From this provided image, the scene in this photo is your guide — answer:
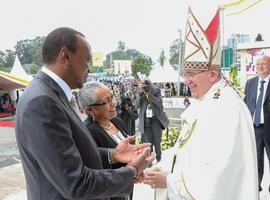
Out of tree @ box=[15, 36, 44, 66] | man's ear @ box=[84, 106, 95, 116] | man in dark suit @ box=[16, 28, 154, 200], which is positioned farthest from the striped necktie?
tree @ box=[15, 36, 44, 66]

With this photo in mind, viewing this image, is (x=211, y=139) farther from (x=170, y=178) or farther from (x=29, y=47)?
(x=29, y=47)

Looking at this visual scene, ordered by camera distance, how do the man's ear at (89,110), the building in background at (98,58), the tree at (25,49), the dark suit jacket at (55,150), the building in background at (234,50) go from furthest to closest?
1. the tree at (25,49)
2. the building in background at (98,58)
3. the building in background at (234,50)
4. the man's ear at (89,110)
5. the dark suit jacket at (55,150)

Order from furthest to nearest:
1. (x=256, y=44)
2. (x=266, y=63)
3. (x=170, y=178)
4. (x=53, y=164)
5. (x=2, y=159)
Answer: (x=256, y=44)
(x=2, y=159)
(x=266, y=63)
(x=170, y=178)
(x=53, y=164)

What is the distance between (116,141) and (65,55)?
4.30 ft

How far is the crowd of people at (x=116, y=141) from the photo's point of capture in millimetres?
1366

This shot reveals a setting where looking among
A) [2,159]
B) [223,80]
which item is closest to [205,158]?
[223,80]

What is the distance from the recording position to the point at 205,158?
1.80 metres

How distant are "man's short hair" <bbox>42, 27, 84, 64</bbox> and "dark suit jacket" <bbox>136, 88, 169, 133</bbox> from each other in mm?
4581

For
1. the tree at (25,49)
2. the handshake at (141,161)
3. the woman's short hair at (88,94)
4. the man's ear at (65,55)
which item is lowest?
the handshake at (141,161)

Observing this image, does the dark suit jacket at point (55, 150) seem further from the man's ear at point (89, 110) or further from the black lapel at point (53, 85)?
the man's ear at point (89, 110)

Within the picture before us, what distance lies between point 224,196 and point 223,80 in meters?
0.73

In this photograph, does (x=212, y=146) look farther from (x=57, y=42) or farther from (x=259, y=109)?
(x=259, y=109)

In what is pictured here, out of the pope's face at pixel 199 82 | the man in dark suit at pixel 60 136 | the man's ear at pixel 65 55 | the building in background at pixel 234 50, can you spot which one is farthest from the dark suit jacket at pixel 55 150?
the building in background at pixel 234 50

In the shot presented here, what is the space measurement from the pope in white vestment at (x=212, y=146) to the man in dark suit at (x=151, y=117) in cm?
395
